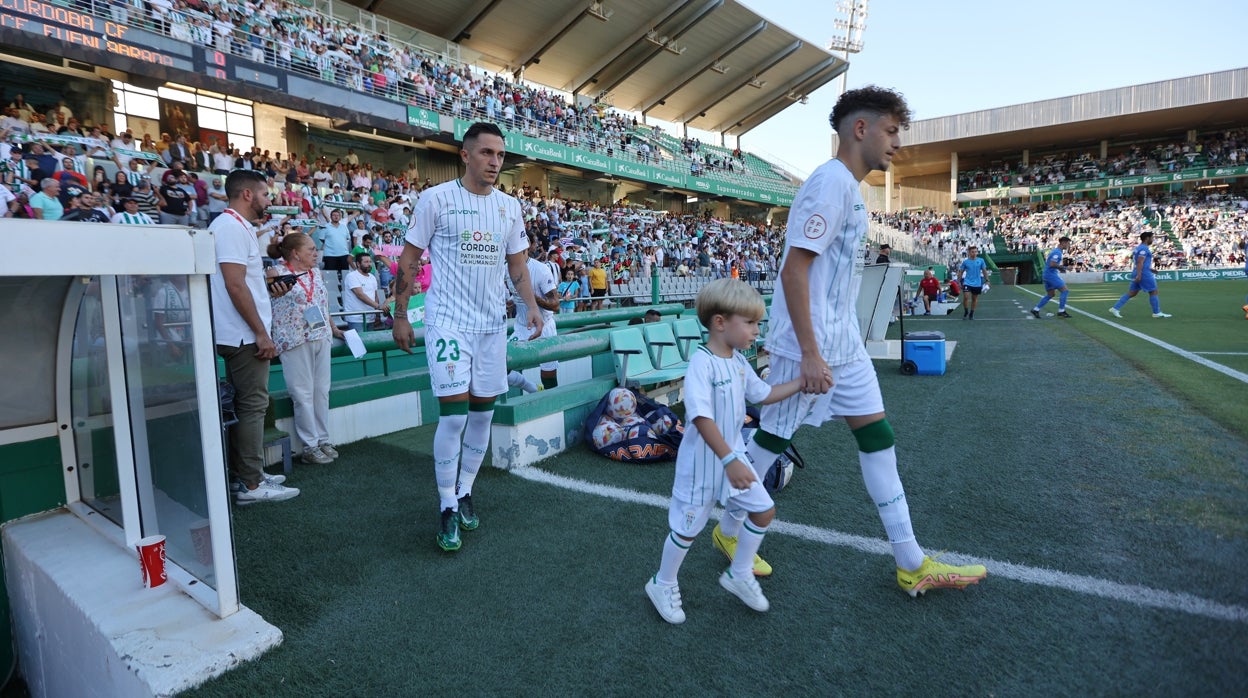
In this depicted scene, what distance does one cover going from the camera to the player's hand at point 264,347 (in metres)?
3.57

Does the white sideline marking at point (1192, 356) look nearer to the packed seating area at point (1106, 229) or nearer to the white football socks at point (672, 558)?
the white football socks at point (672, 558)

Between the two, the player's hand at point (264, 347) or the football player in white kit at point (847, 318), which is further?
the player's hand at point (264, 347)

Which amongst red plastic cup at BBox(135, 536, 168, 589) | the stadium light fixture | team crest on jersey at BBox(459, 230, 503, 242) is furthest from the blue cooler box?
the stadium light fixture

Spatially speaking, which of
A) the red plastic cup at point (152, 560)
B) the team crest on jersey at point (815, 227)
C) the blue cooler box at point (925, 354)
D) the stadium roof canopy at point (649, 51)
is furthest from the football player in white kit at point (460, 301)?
the stadium roof canopy at point (649, 51)

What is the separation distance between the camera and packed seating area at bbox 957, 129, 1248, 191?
138ft

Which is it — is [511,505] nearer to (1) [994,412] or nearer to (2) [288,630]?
(2) [288,630]

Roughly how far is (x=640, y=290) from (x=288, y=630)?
49.3 feet

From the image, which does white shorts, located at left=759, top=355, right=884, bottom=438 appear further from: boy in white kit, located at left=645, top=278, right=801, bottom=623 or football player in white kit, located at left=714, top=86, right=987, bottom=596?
boy in white kit, located at left=645, top=278, right=801, bottom=623

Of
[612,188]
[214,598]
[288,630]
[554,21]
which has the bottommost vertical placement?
[288,630]

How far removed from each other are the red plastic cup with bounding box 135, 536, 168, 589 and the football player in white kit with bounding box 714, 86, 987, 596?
7.93 ft

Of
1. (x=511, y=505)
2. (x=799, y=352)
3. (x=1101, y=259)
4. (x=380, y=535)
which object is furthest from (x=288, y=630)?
(x=1101, y=259)

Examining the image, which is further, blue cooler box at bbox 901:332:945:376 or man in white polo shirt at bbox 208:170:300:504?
blue cooler box at bbox 901:332:945:376

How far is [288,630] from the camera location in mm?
2316

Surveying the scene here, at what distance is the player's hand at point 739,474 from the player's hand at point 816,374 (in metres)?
0.41
